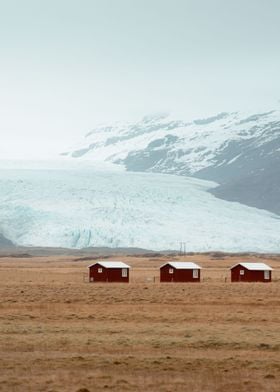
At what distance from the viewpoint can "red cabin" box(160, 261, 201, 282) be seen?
2318 inches

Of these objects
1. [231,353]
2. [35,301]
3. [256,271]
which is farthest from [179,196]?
[231,353]

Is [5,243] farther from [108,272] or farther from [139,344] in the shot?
[139,344]

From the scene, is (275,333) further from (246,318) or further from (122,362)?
(122,362)

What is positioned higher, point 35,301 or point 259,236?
point 259,236

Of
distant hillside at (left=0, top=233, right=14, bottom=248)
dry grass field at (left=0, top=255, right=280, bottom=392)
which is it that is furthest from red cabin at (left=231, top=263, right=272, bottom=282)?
distant hillside at (left=0, top=233, right=14, bottom=248)

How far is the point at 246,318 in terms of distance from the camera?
27422mm

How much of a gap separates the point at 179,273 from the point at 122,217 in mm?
38175

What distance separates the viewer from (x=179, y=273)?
5991 cm

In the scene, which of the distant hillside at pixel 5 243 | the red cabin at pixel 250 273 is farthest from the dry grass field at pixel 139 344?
the distant hillside at pixel 5 243

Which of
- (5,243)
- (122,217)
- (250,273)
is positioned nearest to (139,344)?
(250,273)

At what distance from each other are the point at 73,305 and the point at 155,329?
10.1 meters

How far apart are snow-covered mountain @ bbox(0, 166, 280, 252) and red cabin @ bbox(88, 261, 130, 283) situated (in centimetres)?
3563

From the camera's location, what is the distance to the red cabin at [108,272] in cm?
5816

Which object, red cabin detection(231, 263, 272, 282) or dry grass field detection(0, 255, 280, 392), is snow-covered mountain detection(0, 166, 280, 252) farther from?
dry grass field detection(0, 255, 280, 392)
